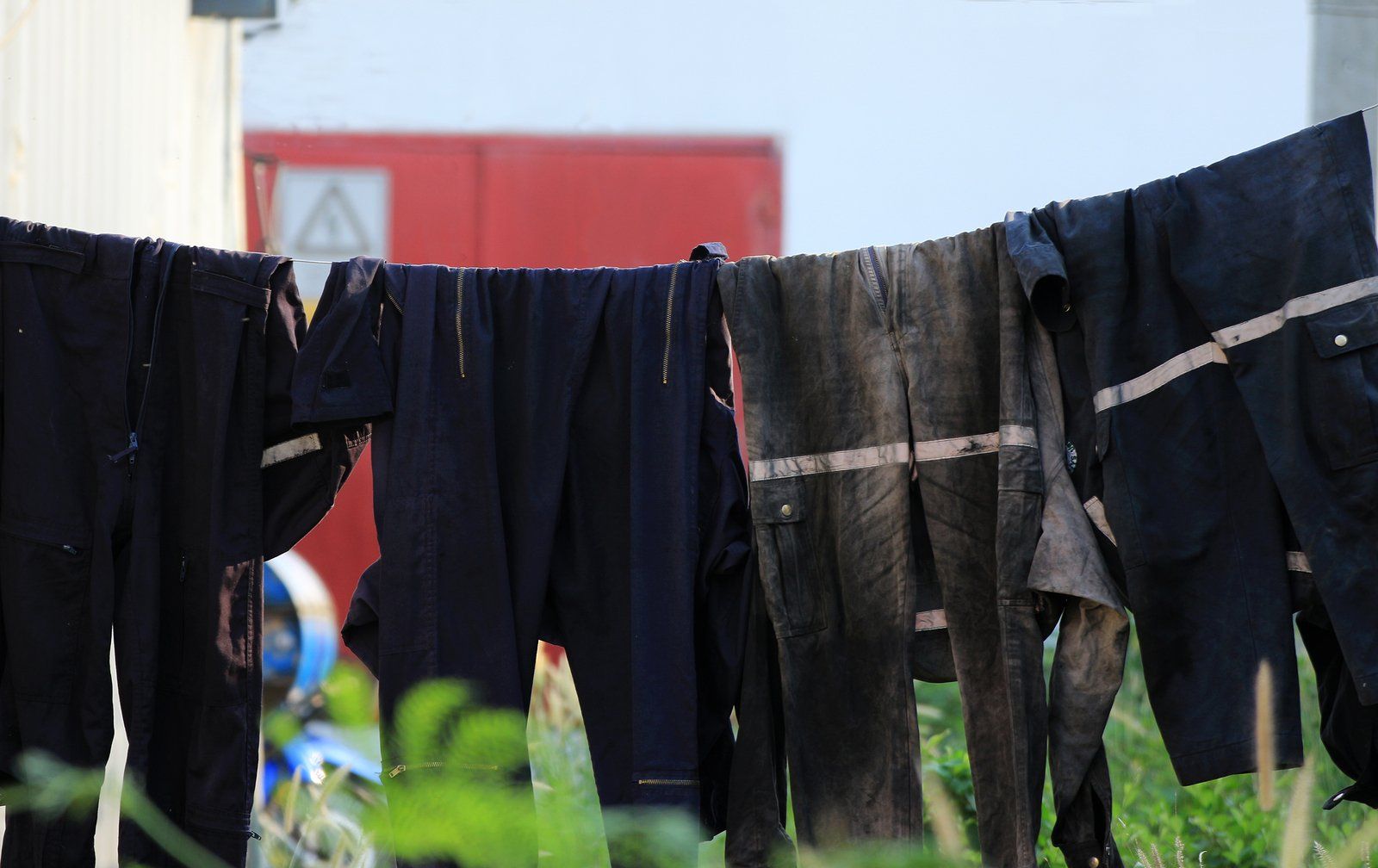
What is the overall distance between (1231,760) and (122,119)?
298 cm

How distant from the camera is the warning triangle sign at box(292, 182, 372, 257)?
11.6 feet

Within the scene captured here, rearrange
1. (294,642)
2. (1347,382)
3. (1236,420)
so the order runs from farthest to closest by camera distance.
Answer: (294,642)
(1236,420)
(1347,382)

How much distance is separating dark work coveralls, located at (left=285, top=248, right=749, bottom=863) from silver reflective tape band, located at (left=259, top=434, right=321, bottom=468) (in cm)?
13

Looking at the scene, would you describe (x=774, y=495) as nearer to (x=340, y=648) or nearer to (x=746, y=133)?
(x=746, y=133)

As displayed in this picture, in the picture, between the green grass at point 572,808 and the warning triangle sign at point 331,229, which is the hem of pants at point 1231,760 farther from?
the warning triangle sign at point 331,229

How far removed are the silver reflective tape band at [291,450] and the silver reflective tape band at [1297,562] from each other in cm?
154

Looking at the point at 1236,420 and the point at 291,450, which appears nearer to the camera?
the point at 1236,420

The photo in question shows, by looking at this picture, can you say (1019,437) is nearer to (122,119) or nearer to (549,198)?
(549,198)

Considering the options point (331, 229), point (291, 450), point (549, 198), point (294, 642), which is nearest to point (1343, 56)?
point (549, 198)

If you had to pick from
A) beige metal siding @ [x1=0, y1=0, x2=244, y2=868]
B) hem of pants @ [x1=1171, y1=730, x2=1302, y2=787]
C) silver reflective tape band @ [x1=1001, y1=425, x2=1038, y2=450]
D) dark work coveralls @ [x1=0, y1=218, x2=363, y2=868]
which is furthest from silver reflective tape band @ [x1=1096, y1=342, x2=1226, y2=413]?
beige metal siding @ [x1=0, y1=0, x2=244, y2=868]

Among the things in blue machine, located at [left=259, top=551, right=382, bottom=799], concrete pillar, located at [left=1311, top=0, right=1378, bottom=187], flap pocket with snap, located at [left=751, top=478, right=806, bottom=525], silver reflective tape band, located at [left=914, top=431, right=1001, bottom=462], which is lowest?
blue machine, located at [left=259, top=551, right=382, bottom=799]

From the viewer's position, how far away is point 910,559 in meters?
1.88

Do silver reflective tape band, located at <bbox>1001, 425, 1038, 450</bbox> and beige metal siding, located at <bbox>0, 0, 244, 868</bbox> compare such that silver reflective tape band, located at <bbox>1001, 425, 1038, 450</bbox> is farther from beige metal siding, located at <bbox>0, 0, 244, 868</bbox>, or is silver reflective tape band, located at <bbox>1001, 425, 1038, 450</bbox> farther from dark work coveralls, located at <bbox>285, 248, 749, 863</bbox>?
beige metal siding, located at <bbox>0, 0, 244, 868</bbox>

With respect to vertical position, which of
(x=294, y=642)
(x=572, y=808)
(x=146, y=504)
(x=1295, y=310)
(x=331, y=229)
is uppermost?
(x=331, y=229)
